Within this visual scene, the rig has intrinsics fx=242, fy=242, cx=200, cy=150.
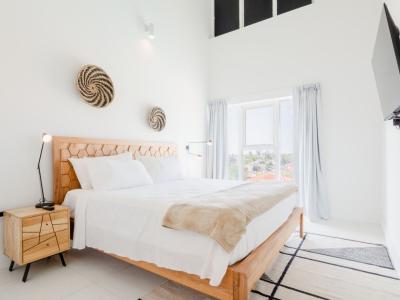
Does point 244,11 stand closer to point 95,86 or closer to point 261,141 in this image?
point 261,141

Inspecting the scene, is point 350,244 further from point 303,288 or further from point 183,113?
point 183,113

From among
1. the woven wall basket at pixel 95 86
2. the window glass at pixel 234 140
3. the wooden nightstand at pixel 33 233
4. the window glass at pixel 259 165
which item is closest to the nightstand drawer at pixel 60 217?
the wooden nightstand at pixel 33 233

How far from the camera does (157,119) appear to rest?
3.79 meters

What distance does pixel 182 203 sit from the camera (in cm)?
170

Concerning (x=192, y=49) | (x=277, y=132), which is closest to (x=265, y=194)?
(x=277, y=132)

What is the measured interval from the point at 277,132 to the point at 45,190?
3.71m

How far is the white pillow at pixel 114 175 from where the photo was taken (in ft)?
8.14

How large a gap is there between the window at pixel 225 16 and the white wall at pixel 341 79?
0.79m

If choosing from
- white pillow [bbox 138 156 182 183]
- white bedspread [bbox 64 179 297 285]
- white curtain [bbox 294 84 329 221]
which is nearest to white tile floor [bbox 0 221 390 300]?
white bedspread [bbox 64 179 297 285]

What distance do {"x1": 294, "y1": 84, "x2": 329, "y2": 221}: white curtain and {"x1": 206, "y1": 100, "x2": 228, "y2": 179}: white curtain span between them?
140 cm

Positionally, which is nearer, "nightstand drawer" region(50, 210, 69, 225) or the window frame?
"nightstand drawer" region(50, 210, 69, 225)

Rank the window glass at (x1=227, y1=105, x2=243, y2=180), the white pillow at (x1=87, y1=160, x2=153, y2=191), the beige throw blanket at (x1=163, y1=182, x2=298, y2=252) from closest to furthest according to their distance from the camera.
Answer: the beige throw blanket at (x1=163, y1=182, x2=298, y2=252) < the white pillow at (x1=87, y1=160, x2=153, y2=191) < the window glass at (x1=227, y1=105, x2=243, y2=180)

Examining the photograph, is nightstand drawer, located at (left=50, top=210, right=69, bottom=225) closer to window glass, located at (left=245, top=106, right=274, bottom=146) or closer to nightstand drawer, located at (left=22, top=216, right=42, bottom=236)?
nightstand drawer, located at (left=22, top=216, right=42, bottom=236)

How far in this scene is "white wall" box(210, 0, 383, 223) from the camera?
139 inches
